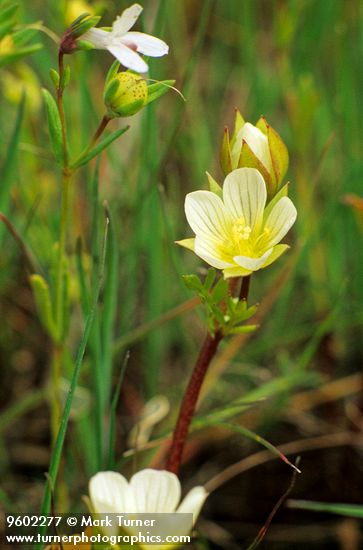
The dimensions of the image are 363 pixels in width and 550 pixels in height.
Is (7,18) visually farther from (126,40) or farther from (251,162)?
(251,162)

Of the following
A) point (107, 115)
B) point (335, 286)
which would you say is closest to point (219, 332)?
point (107, 115)

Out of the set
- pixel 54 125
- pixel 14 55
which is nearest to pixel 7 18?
pixel 14 55

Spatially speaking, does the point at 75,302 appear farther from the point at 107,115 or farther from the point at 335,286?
the point at 107,115

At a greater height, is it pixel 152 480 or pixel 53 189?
pixel 53 189

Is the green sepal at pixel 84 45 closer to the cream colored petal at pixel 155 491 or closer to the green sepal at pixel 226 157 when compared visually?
the green sepal at pixel 226 157

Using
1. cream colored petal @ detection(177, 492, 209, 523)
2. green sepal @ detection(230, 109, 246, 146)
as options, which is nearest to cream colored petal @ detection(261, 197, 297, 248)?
green sepal @ detection(230, 109, 246, 146)

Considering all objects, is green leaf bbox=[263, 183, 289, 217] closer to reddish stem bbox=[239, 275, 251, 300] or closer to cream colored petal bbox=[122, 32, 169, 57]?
reddish stem bbox=[239, 275, 251, 300]

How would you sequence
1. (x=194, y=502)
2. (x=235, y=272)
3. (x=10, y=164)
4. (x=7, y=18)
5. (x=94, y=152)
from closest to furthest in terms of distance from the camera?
1. (x=194, y=502)
2. (x=235, y=272)
3. (x=94, y=152)
4. (x=7, y=18)
5. (x=10, y=164)
